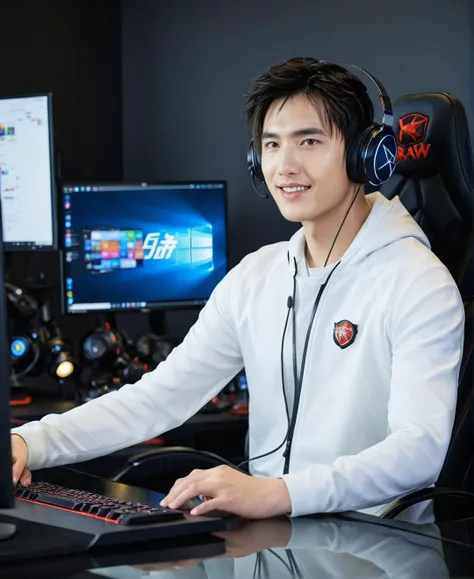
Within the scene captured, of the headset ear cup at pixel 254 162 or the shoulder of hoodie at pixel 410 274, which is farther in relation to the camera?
the headset ear cup at pixel 254 162

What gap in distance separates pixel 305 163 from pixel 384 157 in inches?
6.1

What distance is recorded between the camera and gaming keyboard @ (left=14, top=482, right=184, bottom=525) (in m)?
1.51

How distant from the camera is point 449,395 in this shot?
6.09 ft

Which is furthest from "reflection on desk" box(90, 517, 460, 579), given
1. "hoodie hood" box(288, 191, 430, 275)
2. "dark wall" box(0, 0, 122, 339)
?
"dark wall" box(0, 0, 122, 339)

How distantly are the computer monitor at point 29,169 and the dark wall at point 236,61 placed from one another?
68cm

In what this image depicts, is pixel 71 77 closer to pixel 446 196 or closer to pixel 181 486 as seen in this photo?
pixel 446 196

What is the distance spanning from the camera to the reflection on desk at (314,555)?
1.35 metres

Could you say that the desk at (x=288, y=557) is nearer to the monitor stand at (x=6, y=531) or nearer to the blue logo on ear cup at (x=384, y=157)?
the monitor stand at (x=6, y=531)

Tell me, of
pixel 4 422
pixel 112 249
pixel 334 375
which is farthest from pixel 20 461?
pixel 112 249

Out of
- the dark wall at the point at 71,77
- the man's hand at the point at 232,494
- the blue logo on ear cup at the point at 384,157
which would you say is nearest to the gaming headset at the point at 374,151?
the blue logo on ear cup at the point at 384,157

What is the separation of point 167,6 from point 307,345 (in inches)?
81.4

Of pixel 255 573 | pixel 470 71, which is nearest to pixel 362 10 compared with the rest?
pixel 470 71

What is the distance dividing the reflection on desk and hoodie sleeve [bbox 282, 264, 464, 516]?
7cm

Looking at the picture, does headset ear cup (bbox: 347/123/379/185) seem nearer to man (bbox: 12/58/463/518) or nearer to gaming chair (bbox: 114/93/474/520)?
man (bbox: 12/58/463/518)
